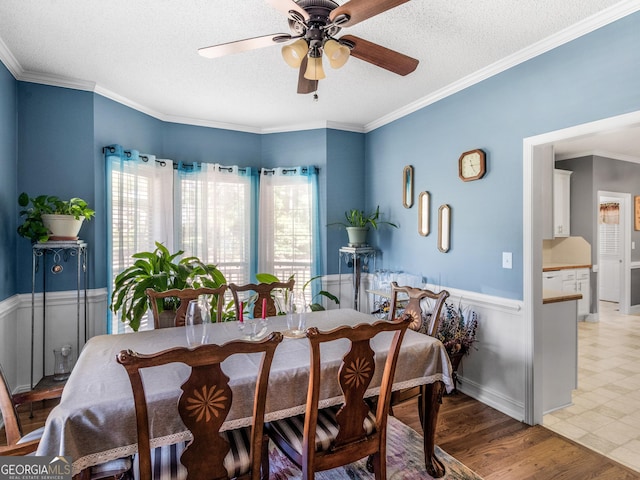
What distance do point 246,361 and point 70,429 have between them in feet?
2.13

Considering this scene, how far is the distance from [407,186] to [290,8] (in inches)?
97.6

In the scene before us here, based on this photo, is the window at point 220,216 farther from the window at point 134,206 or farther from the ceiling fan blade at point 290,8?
the ceiling fan blade at point 290,8

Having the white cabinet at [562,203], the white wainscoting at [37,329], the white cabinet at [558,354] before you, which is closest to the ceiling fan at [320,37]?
the white cabinet at [558,354]

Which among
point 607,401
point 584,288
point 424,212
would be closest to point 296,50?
point 424,212

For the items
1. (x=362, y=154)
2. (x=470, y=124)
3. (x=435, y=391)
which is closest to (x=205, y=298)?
(x=435, y=391)

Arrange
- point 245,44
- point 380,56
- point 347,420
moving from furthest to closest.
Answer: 1. point 380,56
2. point 245,44
3. point 347,420

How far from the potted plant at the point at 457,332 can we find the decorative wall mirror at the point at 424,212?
0.78 meters

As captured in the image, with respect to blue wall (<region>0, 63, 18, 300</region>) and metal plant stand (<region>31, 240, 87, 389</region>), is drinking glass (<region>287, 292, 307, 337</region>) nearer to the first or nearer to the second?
metal plant stand (<region>31, 240, 87, 389</region>)

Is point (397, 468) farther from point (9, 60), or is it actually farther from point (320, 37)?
point (9, 60)

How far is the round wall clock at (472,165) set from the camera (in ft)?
9.73

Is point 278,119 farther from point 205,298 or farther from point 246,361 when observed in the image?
point 246,361

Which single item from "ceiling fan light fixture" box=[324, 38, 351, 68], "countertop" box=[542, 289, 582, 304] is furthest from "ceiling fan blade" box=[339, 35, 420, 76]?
"countertop" box=[542, 289, 582, 304]

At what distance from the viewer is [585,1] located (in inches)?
81.1

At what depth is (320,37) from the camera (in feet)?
5.85
